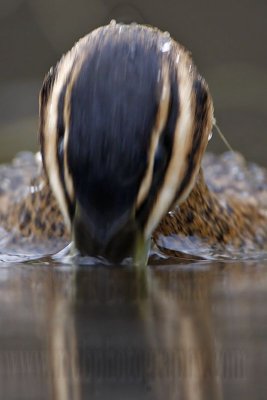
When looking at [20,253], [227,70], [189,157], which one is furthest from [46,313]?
[227,70]

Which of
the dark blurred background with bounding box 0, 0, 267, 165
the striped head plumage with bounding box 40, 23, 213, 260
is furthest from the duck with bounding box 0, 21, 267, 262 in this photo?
the dark blurred background with bounding box 0, 0, 267, 165

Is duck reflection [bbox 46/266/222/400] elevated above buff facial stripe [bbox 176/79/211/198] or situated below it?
below

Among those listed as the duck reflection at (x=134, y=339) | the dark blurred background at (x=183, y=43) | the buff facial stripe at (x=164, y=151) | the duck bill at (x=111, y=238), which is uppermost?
the dark blurred background at (x=183, y=43)

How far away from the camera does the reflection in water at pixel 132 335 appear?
121 inches

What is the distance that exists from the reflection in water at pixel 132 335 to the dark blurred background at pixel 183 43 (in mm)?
5626

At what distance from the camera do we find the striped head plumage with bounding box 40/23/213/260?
209 inches

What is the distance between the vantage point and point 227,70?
11391 millimetres

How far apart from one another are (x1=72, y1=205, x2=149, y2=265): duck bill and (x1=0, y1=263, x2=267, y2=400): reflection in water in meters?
0.23

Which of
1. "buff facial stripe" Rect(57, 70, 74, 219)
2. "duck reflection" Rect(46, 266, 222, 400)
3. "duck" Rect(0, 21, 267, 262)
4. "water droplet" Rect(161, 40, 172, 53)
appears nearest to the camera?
"duck reflection" Rect(46, 266, 222, 400)

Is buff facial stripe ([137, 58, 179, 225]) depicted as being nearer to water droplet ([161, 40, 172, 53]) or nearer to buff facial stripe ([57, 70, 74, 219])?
water droplet ([161, 40, 172, 53])

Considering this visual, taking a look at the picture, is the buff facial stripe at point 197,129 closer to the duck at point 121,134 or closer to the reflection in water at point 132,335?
the duck at point 121,134

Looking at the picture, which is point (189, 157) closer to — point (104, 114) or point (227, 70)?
point (104, 114)

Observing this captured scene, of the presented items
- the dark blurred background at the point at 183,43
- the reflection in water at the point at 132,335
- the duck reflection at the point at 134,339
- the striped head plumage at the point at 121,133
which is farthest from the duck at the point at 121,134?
the dark blurred background at the point at 183,43

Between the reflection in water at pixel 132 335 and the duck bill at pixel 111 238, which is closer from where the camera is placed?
the reflection in water at pixel 132 335
